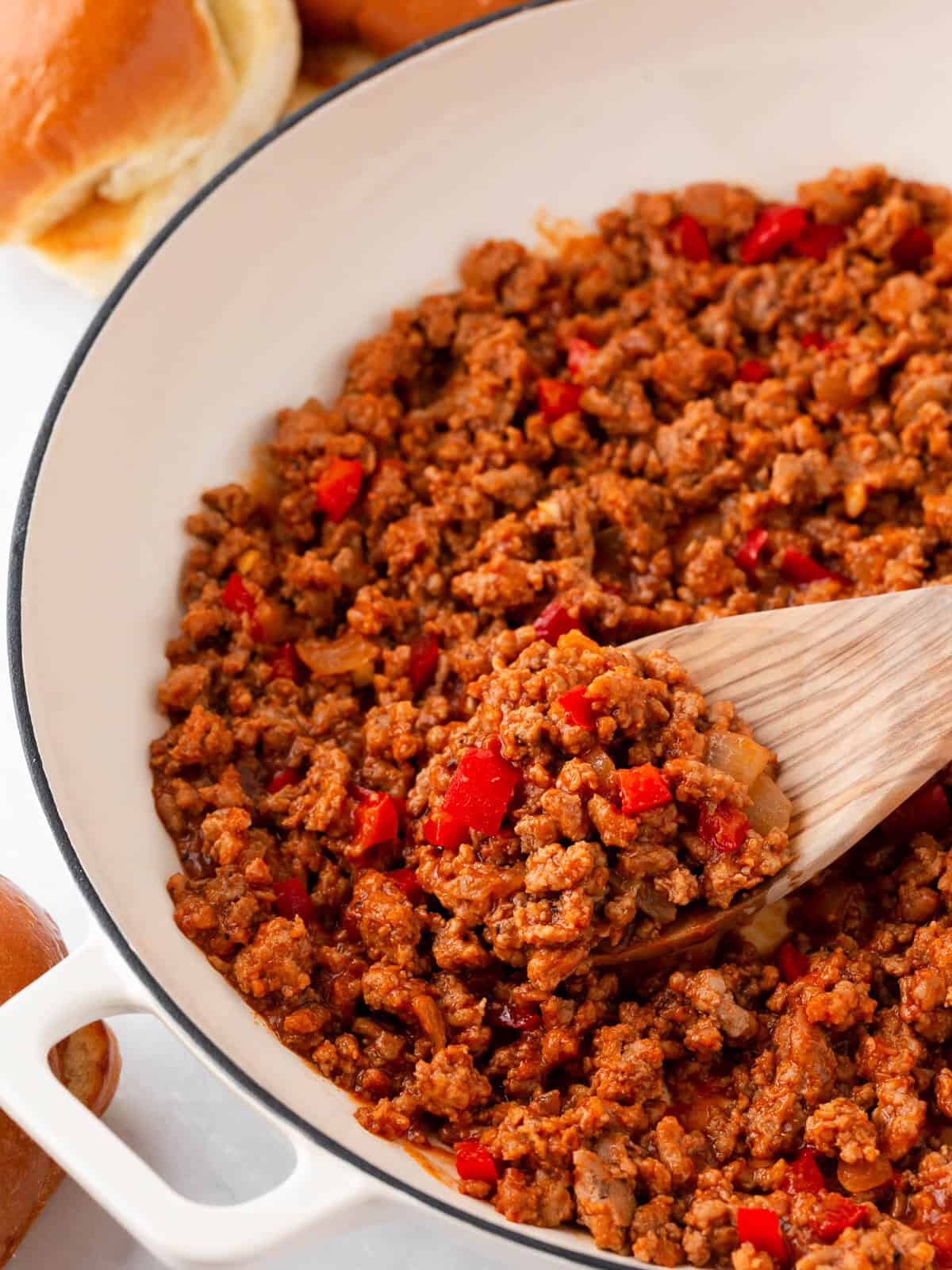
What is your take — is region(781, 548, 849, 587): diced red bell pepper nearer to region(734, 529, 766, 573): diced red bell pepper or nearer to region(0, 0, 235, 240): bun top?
region(734, 529, 766, 573): diced red bell pepper

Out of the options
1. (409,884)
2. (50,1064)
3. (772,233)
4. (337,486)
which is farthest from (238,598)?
(772,233)

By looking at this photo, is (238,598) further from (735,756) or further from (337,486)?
(735,756)

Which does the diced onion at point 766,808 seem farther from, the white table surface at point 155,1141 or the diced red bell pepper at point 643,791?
the white table surface at point 155,1141

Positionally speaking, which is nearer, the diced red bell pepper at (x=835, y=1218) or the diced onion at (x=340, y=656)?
the diced red bell pepper at (x=835, y=1218)

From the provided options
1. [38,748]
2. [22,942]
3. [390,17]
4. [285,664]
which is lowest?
[285,664]

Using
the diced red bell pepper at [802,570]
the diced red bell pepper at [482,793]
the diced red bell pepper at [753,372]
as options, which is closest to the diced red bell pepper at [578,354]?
the diced red bell pepper at [753,372]

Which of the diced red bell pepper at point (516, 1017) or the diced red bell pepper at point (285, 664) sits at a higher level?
the diced red bell pepper at point (285, 664)

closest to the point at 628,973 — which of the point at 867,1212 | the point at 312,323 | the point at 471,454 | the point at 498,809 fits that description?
the point at 498,809
